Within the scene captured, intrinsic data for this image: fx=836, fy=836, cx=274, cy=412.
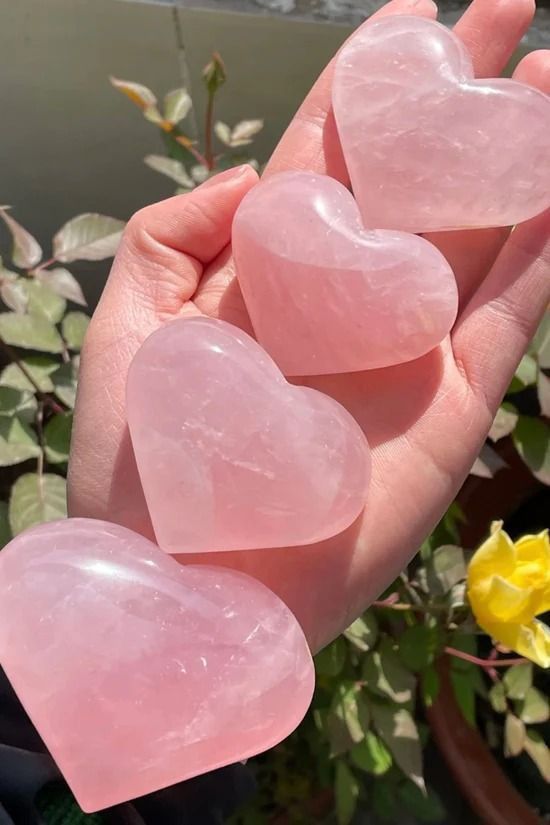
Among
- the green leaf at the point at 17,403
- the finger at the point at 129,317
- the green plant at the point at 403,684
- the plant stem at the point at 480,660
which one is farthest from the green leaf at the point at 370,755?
the green leaf at the point at 17,403

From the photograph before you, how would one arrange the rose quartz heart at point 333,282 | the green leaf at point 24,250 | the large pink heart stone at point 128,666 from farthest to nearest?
the green leaf at point 24,250 → the rose quartz heart at point 333,282 → the large pink heart stone at point 128,666

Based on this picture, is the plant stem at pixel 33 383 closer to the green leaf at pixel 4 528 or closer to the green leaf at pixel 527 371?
the green leaf at pixel 4 528

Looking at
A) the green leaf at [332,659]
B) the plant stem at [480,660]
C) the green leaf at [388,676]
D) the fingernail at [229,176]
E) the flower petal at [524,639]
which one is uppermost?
the fingernail at [229,176]

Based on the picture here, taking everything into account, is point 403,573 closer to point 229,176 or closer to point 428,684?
point 428,684

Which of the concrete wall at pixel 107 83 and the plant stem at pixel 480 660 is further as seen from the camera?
the concrete wall at pixel 107 83

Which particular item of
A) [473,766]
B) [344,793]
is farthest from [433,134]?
[473,766]

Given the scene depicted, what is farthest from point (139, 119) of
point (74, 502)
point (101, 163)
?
point (74, 502)
